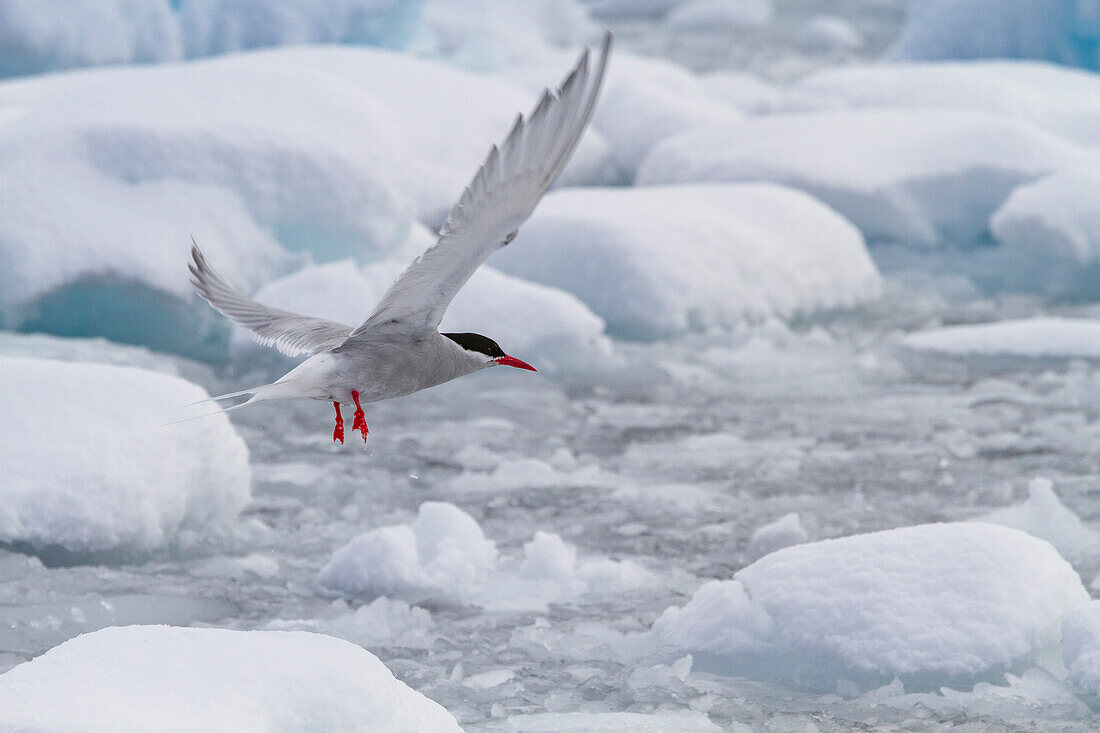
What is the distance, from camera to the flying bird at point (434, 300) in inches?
112

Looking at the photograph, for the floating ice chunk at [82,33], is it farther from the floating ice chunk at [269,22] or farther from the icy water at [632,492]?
the icy water at [632,492]

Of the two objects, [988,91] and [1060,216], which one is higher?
Answer: [988,91]

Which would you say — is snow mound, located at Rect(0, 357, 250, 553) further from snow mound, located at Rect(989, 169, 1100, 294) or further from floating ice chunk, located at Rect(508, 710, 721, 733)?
snow mound, located at Rect(989, 169, 1100, 294)

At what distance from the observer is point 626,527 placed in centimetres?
536

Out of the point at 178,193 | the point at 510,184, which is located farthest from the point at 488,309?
the point at 510,184

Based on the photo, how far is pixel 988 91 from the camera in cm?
1455

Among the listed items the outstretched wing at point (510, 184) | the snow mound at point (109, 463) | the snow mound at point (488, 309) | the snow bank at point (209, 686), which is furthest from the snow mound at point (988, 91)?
the snow bank at point (209, 686)

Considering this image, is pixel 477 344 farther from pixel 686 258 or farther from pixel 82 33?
pixel 82 33

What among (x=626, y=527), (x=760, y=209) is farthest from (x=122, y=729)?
(x=760, y=209)

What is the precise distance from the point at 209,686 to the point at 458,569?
2.03 meters

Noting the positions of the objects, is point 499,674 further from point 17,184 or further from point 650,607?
point 17,184

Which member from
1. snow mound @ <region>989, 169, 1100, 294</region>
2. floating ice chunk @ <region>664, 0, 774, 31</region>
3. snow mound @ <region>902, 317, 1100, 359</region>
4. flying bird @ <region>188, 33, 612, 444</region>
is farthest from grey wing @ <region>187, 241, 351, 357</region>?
floating ice chunk @ <region>664, 0, 774, 31</region>

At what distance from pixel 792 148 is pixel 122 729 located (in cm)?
1015

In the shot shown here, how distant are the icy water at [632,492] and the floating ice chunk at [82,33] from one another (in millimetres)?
8558
